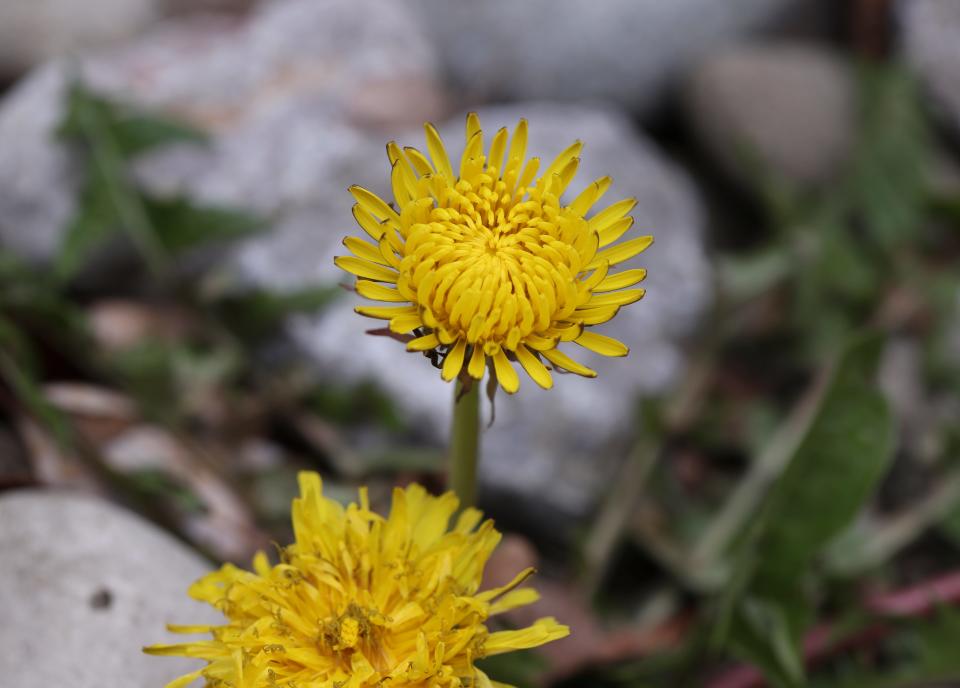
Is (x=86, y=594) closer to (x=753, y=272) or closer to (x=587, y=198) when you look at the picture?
(x=587, y=198)

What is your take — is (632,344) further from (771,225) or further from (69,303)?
(69,303)

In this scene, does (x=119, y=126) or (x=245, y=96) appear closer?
(x=119, y=126)

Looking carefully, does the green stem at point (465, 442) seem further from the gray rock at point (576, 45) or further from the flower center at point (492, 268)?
the gray rock at point (576, 45)

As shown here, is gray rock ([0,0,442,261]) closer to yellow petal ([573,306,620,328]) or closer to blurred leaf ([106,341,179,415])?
blurred leaf ([106,341,179,415])

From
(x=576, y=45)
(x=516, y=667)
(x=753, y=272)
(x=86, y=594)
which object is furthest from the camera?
(x=576, y=45)

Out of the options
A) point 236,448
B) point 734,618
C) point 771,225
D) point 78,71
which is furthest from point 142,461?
point 771,225

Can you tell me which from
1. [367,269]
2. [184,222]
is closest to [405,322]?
[367,269]

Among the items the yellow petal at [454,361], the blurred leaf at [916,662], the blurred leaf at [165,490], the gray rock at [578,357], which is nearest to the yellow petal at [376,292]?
the yellow petal at [454,361]
